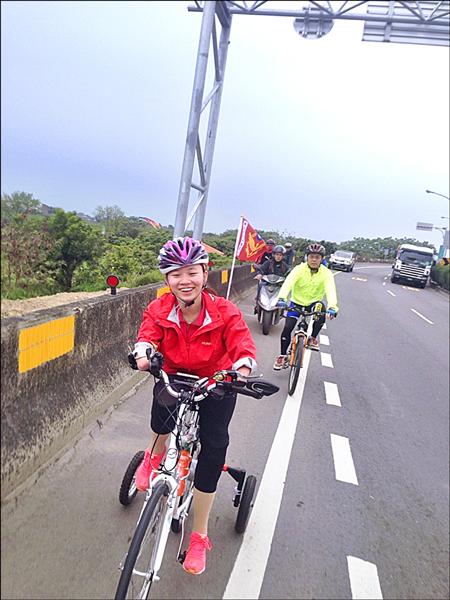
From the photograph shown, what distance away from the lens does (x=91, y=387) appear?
9.89 ft

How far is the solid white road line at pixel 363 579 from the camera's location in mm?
2736

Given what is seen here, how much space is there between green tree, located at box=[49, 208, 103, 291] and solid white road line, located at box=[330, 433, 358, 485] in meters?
3.12

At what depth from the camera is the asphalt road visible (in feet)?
4.39

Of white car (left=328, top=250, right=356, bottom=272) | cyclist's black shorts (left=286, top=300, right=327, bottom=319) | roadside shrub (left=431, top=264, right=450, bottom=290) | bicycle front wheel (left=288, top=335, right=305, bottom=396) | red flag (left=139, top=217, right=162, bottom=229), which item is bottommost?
bicycle front wheel (left=288, top=335, right=305, bottom=396)

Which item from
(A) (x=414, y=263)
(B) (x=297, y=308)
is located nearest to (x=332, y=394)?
(B) (x=297, y=308)

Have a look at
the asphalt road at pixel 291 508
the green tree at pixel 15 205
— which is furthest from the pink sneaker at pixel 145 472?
the green tree at pixel 15 205

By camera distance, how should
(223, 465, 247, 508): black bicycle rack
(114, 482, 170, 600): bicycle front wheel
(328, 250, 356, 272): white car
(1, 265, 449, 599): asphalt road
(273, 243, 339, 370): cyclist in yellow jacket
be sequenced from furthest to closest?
1. (328, 250, 356, 272): white car
2. (273, 243, 339, 370): cyclist in yellow jacket
3. (223, 465, 247, 508): black bicycle rack
4. (114, 482, 170, 600): bicycle front wheel
5. (1, 265, 449, 599): asphalt road

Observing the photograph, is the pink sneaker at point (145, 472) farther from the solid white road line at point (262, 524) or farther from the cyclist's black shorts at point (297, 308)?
the cyclist's black shorts at point (297, 308)

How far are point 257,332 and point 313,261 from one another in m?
3.86

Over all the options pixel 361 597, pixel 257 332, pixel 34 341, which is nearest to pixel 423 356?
pixel 257 332

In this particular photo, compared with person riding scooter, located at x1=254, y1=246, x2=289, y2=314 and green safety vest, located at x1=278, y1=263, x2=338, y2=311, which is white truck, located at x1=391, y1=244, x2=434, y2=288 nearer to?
person riding scooter, located at x1=254, y1=246, x2=289, y2=314

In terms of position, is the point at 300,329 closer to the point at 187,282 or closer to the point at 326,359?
the point at 326,359

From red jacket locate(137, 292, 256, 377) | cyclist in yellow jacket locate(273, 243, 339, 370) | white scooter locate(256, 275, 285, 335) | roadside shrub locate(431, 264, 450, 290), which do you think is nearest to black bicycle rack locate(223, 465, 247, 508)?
red jacket locate(137, 292, 256, 377)

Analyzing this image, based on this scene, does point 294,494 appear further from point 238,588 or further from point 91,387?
point 91,387
